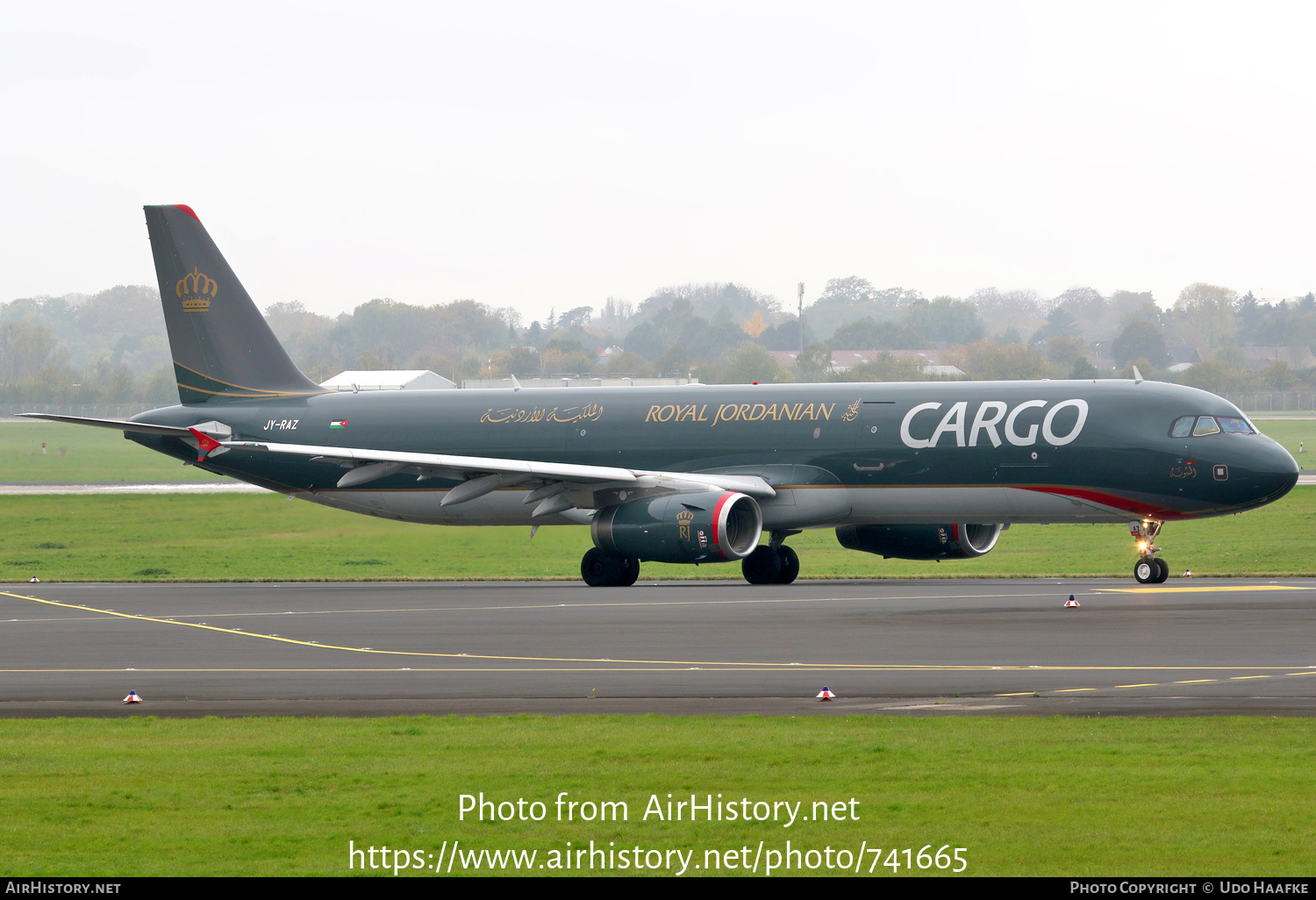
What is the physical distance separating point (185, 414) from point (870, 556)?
19831 millimetres

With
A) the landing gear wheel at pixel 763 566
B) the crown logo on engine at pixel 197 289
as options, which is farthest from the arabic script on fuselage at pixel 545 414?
the crown logo on engine at pixel 197 289

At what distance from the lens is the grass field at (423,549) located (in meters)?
43.5

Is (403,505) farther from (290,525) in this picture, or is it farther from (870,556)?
(870,556)

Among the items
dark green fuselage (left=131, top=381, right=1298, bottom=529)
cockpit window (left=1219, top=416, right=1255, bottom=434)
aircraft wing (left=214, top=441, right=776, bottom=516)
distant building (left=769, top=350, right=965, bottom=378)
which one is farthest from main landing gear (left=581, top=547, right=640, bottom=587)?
distant building (left=769, top=350, right=965, bottom=378)

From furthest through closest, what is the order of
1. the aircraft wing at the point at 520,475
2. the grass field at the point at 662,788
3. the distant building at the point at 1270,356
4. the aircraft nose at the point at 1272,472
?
the distant building at the point at 1270,356
the aircraft wing at the point at 520,475
the aircraft nose at the point at 1272,472
the grass field at the point at 662,788

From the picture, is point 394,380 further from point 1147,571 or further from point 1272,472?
point 1272,472

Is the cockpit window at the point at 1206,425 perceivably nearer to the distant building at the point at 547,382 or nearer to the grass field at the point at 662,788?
the grass field at the point at 662,788

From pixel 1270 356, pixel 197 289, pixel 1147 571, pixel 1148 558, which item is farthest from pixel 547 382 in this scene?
pixel 1270 356

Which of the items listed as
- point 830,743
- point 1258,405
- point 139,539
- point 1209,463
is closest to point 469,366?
point 1258,405

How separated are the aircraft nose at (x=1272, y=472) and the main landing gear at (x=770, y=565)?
10.3 meters

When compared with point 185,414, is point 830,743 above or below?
below

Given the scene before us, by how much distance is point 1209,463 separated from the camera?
1364 inches

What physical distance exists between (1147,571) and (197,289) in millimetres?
25999

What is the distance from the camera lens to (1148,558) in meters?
35.5
